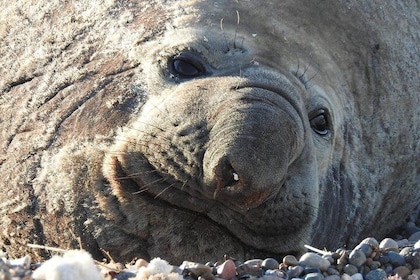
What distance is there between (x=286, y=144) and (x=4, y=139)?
4.87 ft

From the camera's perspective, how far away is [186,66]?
15.7ft

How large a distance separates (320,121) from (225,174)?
1138 mm

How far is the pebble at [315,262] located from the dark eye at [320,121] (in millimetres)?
1115

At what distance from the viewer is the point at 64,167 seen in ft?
15.1

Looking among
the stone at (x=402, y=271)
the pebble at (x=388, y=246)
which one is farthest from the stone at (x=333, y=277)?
the pebble at (x=388, y=246)

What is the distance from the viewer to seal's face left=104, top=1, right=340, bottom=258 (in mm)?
4172

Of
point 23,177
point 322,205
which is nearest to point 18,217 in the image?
point 23,177

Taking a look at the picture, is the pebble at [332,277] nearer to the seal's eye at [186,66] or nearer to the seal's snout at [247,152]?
the seal's snout at [247,152]

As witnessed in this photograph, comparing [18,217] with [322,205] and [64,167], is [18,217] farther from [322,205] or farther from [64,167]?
[322,205]

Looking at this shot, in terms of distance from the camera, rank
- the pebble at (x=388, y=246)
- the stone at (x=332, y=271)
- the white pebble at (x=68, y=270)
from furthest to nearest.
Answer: the pebble at (x=388, y=246) → the stone at (x=332, y=271) → the white pebble at (x=68, y=270)

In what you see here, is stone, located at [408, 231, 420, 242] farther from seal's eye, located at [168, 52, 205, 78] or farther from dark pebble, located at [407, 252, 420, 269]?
seal's eye, located at [168, 52, 205, 78]

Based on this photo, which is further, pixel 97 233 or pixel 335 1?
pixel 335 1

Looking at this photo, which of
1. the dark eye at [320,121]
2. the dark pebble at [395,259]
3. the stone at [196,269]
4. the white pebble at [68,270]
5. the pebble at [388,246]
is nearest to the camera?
the white pebble at [68,270]

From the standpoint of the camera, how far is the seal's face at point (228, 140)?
4.17 m
